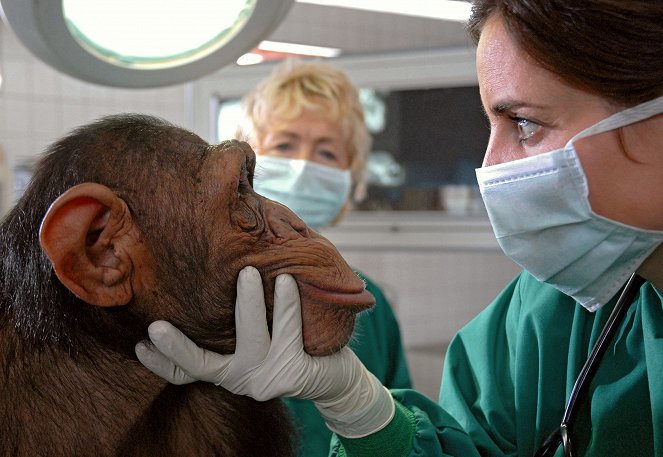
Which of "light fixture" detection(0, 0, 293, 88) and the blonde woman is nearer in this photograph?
"light fixture" detection(0, 0, 293, 88)

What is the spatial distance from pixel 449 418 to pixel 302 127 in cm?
112

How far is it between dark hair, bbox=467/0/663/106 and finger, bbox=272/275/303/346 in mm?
495

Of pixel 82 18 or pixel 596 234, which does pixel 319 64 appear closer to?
pixel 82 18

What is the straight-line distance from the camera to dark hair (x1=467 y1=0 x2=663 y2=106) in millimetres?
1100

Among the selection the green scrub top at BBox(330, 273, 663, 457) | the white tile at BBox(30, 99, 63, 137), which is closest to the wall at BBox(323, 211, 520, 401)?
the white tile at BBox(30, 99, 63, 137)

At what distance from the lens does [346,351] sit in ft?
4.03

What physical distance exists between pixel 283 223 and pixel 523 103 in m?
0.40

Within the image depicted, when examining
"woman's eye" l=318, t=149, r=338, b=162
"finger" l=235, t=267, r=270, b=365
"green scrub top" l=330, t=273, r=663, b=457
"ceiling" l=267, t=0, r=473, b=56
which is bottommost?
"green scrub top" l=330, t=273, r=663, b=457

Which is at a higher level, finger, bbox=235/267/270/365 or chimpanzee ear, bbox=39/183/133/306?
chimpanzee ear, bbox=39/183/133/306

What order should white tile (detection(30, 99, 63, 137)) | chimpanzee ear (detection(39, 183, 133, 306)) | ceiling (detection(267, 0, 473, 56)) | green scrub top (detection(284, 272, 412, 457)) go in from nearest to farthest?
chimpanzee ear (detection(39, 183, 133, 306)) < green scrub top (detection(284, 272, 412, 457)) < white tile (detection(30, 99, 63, 137)) < ceiling (detection(267, 0, 473, 56))

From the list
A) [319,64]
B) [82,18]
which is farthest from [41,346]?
[319,64]

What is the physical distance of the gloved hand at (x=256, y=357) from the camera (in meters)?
1.08

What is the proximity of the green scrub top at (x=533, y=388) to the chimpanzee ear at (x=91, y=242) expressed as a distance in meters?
0.50

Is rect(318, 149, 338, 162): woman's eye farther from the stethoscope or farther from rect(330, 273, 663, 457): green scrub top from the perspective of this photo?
the stethoscope
